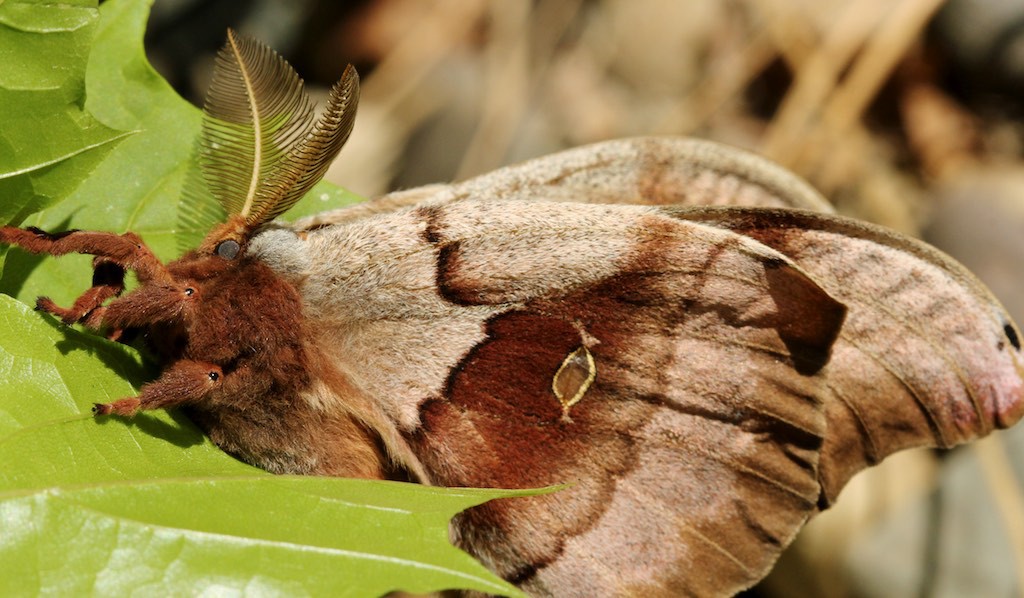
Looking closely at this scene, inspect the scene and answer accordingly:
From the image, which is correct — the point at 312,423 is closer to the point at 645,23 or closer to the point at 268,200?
the point at 268,200

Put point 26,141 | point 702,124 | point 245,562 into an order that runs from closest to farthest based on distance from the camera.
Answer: point 245,562, point 26,141, point 702,124

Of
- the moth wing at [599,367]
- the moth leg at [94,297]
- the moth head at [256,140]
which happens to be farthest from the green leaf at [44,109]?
the moth wing at [599,367]

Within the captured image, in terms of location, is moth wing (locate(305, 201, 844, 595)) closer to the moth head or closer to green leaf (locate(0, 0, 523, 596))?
the moth head

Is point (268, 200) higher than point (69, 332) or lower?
higher

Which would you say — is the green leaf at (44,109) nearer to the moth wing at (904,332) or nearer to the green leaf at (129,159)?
the green leaf at (129,159)

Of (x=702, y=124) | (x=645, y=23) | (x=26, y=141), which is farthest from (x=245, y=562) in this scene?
(x=645, y=23)

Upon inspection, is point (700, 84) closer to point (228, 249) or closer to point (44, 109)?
point (228, 249)

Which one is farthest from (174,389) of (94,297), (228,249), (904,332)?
(904,332)
